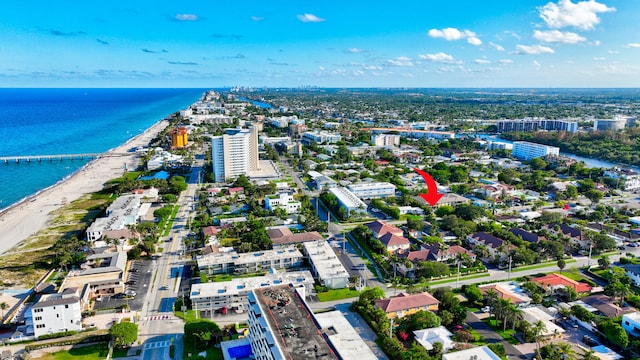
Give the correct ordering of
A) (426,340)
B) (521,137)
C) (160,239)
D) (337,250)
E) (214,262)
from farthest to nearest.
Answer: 1. (521,137)
2. (160,239)
3. (337,250)
4. (214,262)
5. (426,340)

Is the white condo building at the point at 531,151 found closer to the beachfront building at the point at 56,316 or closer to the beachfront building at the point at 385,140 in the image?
the beachfront building at the point at 385,140

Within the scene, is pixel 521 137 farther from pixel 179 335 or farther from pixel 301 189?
pixel 179 335

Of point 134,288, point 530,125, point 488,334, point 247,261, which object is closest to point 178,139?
point 247,261

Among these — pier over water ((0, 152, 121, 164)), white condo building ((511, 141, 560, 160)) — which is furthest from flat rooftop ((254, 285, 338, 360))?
pier over water ((0, 152, 121, 164))

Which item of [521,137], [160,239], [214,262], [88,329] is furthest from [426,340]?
[521,137]

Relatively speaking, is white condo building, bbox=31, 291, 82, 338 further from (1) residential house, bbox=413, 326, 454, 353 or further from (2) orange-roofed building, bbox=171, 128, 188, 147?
(2) orange-roofed building, bbox=171, 128, 188, 147
